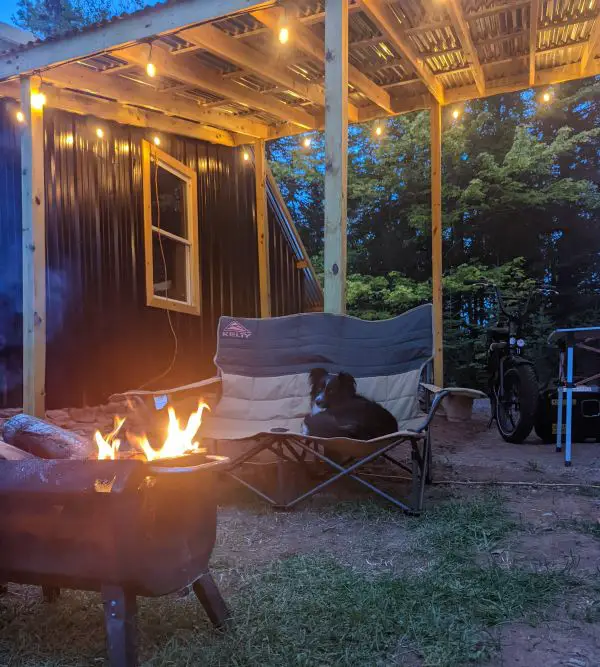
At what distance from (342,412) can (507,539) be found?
3.60ft

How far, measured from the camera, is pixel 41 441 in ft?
5.86

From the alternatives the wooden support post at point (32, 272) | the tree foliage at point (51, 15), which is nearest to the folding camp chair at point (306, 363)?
the wooden support post at point (32, 272)

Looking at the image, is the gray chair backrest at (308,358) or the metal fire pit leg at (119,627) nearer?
the metal fire pit leg at (119,627)

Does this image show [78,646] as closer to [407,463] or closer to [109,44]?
[407,463]

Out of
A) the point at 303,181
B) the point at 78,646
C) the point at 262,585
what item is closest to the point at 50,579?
the point at 78,646

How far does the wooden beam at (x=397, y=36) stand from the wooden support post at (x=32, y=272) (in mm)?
2339

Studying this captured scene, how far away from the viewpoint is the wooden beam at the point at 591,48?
421 cm

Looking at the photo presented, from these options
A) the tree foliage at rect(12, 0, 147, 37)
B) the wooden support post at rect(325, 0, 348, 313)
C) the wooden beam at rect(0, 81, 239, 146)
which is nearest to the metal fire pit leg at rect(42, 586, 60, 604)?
the wooden support post at rect(325, 0, 348, 313)

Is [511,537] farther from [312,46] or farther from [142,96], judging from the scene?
[142,96]

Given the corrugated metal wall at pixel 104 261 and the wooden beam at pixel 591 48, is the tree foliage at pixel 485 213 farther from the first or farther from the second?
the wooden beam at pixel 591 48

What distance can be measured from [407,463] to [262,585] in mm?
2145

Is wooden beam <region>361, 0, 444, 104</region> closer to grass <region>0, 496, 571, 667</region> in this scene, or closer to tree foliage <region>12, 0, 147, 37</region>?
grass <region>0, 496, 571, 667</region>

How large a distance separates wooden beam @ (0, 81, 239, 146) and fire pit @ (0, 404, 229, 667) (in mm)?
3715

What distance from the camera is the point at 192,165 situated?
242 inches
